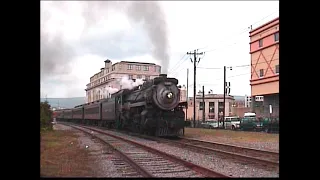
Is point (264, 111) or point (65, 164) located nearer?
point (65, 164)

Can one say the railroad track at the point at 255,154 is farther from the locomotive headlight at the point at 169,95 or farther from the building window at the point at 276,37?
the building window at the point at 276,37

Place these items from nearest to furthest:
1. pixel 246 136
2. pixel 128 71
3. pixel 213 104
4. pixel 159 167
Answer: pixel 159 167
pixel 128 71
pixel 246 136
pixel 213 104

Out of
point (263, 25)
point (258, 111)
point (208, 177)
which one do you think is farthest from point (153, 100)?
point (258, 111)

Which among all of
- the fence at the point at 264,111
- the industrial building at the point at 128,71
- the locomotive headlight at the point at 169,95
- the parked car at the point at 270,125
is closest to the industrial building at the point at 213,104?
the fence at the point at 264,111

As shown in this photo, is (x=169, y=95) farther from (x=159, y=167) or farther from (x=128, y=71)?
(x=159, y=167)

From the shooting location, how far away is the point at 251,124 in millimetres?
31547

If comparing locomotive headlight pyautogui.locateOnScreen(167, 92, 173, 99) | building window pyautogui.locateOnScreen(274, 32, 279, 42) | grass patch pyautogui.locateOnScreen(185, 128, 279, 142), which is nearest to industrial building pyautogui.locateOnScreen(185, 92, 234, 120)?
grass patch pyautogui.locateOnScreen(185, 128, 279, 142)

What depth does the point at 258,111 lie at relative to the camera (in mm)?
40531

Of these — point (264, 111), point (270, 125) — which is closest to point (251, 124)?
point (270, 125)

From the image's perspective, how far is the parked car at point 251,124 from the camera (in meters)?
30.7

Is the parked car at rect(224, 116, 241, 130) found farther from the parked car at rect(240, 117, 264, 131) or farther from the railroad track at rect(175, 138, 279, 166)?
the railroad track at rect(175, 138, 279, 166)

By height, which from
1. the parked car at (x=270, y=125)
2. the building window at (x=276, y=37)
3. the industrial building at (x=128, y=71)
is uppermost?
the building window at (x=276, y=37)
